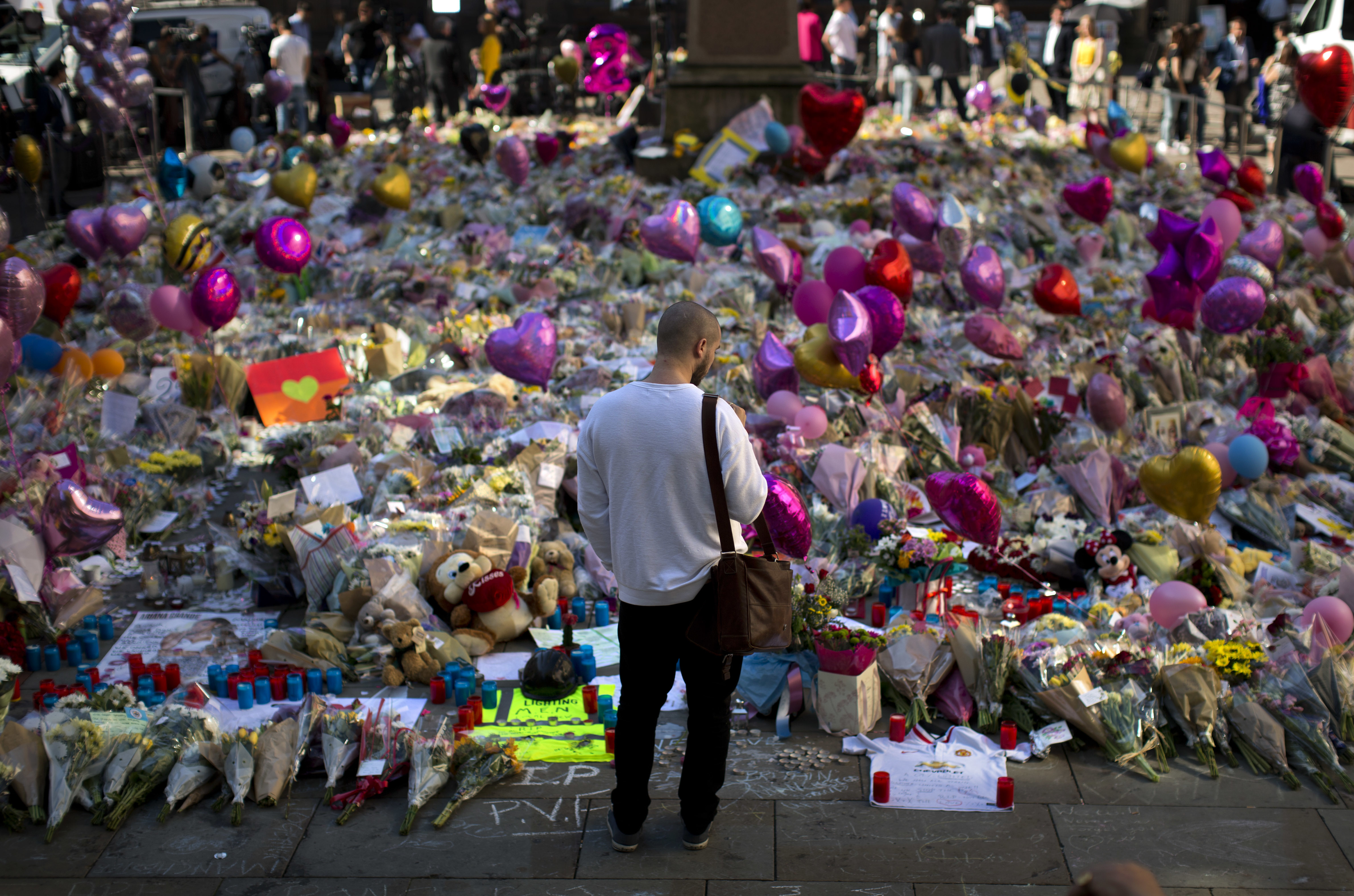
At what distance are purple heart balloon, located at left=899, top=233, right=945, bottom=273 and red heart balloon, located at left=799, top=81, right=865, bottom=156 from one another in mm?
3036

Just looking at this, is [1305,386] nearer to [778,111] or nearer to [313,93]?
[778,111]

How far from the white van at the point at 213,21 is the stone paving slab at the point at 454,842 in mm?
15950

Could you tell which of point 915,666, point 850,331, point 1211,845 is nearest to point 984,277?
point 850,331

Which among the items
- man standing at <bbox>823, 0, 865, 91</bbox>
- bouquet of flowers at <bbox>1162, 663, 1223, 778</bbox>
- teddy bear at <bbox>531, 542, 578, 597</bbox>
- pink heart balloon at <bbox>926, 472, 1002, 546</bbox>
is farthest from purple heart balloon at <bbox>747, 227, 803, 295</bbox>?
man standing at <bbox>823, 0, 865, 91</bbox>

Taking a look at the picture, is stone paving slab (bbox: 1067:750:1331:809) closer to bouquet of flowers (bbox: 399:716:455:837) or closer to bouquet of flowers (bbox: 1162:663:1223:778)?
bouquet of flowers (bbox: 1162:663:1223:778)

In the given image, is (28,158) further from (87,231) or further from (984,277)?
(984,277)

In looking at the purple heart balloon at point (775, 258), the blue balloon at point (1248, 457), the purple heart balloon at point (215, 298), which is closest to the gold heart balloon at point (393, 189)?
the purple heart balloon at point (215, 298)

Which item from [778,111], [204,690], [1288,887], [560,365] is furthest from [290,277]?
[1288,887]

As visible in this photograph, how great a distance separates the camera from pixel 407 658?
4602mm

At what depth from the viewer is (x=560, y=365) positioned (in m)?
8.03

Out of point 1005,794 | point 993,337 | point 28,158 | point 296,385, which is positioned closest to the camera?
point 1005,794

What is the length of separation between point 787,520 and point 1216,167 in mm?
8891

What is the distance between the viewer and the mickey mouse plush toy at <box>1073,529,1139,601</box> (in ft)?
16.8

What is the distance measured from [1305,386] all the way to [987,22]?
1240cm
